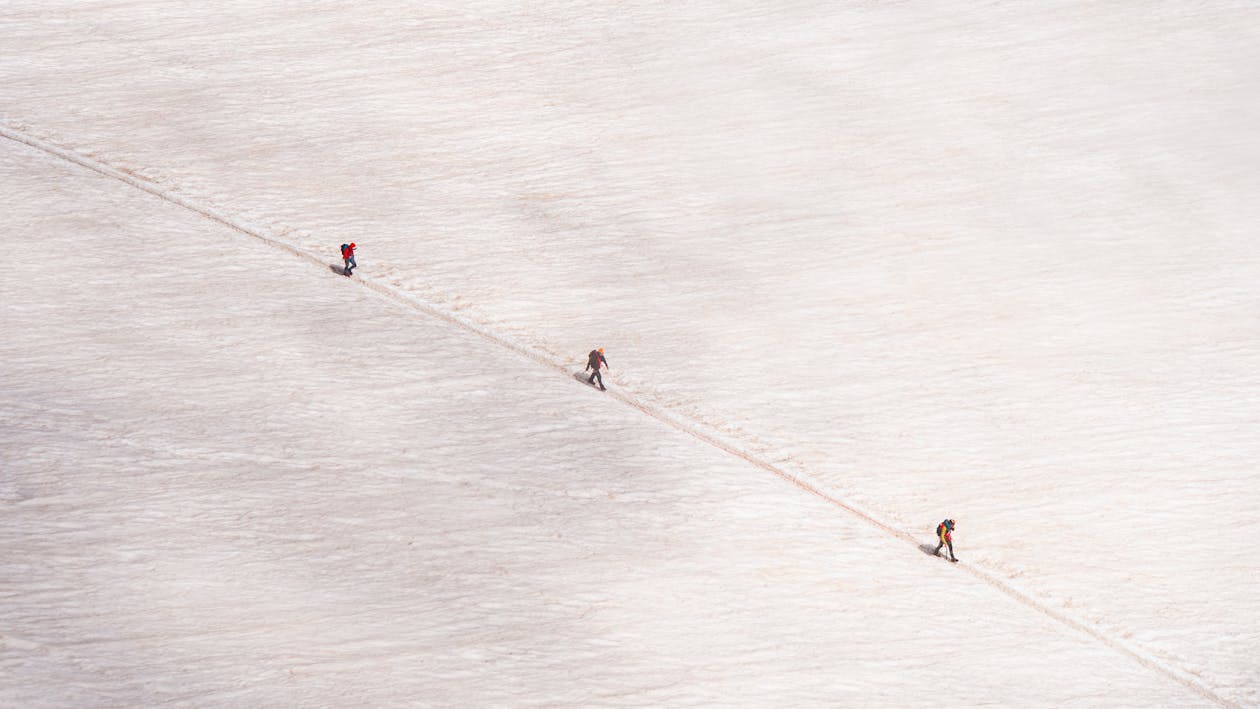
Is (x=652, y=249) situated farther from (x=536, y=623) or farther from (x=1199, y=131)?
(x=1199, y=131)

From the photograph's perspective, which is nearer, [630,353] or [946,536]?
[946,536]

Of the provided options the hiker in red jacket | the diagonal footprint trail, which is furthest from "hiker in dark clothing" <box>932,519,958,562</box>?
the hiker in red jacket

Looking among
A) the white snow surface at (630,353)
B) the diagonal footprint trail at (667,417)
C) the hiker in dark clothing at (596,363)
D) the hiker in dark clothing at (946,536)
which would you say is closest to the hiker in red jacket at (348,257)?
the white snow surface at (630,353)

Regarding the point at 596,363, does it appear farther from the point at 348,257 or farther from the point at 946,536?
the point at 946,536

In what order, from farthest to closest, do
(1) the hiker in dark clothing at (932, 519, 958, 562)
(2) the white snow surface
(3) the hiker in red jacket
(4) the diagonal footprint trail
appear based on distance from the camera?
(3) the hiker in red jacket, (1) the hiker in dark clothing at (932, 519, 958, 562), (4) the diagonal footprint trail, (2) the white snow surface

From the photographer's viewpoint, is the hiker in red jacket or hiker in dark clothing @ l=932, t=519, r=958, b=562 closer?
hiker in dark clothing @ l=932, t=519, r=958, b=562

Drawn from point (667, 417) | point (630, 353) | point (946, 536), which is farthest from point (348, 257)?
point (946, 536)

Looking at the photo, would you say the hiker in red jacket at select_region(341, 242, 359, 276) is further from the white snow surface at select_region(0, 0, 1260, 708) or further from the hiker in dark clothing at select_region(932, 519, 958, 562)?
the hiker in dark clothing at select_region(932, 519, 958, 562)

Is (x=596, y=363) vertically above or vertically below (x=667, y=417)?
above
